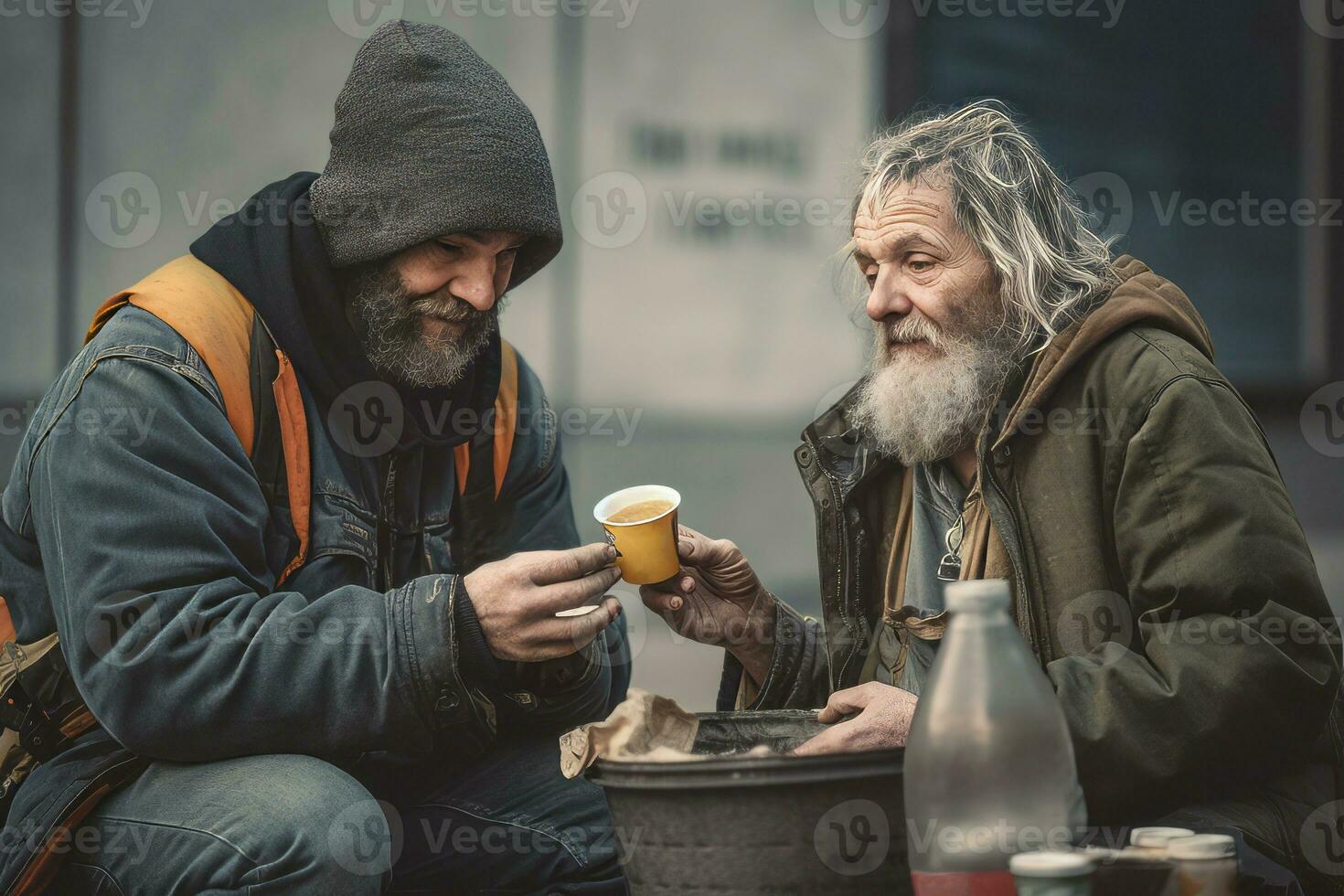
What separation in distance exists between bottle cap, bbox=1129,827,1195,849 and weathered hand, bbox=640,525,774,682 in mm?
1216

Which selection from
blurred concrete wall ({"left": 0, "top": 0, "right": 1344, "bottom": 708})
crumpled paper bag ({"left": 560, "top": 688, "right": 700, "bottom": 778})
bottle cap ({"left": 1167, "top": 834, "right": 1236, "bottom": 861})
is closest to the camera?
bottle cap ({"left": 1167, "top": 834, "right": 1236, "bottom": 861})

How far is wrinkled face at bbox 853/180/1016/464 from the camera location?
294cm

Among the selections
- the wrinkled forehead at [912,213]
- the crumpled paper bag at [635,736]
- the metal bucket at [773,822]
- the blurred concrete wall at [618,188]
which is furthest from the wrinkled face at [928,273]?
the blurred concrete wall at [618,188]

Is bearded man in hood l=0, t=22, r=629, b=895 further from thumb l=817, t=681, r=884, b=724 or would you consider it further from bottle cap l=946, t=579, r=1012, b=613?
bottle cap l=946, t=579, r=1012, b=613

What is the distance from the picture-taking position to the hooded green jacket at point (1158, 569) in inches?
91.9

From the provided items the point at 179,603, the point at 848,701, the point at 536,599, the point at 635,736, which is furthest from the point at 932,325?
the point at 179,603

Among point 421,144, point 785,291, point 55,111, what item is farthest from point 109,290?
point 421,144

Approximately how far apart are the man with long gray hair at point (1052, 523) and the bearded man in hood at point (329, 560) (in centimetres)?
50

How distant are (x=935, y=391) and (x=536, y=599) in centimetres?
93

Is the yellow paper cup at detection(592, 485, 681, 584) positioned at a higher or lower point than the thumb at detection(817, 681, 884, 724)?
higher

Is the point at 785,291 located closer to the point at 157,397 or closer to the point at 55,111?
the point at 55,111

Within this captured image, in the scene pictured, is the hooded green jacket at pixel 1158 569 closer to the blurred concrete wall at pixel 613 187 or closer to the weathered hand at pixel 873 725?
the weathered hand at pixel 873 725

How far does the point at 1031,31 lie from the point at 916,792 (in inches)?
209

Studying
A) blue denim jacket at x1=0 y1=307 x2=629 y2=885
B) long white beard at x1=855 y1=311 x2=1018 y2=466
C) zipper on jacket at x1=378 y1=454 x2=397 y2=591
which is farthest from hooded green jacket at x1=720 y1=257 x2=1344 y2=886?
zipper on jacket at x1=378 y1=454 x2=397 y2=591
